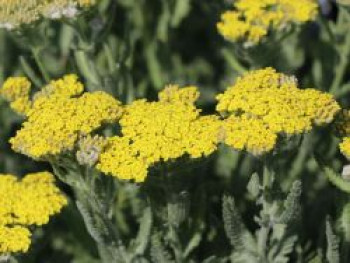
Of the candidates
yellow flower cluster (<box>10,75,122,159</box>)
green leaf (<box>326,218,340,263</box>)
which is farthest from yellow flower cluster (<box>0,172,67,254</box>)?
A: green leaf (<box>326,218,340,263</box>)

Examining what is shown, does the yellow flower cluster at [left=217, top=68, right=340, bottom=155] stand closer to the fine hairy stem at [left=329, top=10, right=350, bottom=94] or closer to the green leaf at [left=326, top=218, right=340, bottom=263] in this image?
the green leaf at [left=326, top=218, right=340, bottom=263]

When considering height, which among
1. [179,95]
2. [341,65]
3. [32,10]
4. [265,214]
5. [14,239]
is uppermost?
[341,65]

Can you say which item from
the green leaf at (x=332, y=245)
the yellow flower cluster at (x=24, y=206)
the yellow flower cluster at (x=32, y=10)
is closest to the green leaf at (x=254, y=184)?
the green leaf at (x=332, y=245)

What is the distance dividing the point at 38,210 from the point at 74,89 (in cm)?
31

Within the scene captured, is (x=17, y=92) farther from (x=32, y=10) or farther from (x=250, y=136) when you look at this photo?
(x=250, y=136)

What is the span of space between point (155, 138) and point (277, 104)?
0.27m

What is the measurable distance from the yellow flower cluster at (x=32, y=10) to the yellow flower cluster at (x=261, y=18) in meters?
0.40

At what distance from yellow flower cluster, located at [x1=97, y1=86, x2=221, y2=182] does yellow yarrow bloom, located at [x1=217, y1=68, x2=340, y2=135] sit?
0.07 m

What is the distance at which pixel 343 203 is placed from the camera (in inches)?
74.8

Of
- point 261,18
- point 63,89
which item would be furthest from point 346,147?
point 63,89

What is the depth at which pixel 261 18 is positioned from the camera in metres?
2.12

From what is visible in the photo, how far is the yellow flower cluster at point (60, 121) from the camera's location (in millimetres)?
1668

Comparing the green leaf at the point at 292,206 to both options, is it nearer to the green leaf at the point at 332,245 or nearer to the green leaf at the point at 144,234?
the green leaf at the point at 332,245

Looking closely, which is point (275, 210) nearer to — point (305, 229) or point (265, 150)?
point (265, 150)
